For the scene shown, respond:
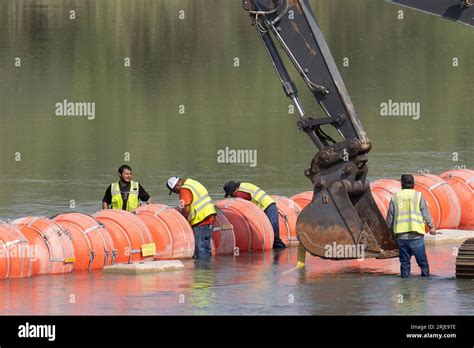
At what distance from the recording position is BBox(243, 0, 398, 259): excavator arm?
90.0ft

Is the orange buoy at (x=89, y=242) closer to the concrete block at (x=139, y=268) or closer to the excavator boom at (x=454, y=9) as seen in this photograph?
the concrete block at (x=139, y=268)

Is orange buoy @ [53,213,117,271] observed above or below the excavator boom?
below

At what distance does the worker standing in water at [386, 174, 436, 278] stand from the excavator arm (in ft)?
2.09

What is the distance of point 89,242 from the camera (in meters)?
28.5

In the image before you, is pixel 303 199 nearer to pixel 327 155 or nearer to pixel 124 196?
pixel 124 196

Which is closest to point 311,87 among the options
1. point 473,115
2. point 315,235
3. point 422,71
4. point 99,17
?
point 315,235

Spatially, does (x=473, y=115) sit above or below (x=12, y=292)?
above

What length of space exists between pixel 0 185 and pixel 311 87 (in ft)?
51.8

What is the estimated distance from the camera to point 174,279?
90.8 ft

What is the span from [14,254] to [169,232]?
3.85m

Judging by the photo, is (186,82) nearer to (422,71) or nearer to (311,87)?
(422,71)

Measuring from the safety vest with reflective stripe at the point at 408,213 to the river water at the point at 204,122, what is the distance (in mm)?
998

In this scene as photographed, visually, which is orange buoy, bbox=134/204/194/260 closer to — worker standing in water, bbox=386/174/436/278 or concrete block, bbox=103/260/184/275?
concrete block, bbox=103/260/184/275

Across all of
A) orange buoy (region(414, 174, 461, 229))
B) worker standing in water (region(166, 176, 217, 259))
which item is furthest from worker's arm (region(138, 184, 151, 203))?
orange buoy (region(414, 174, 461, 229))
